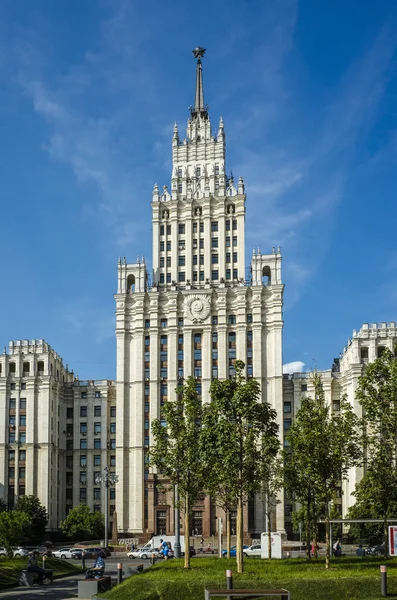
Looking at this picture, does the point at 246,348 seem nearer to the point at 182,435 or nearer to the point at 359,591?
the point at 182,435

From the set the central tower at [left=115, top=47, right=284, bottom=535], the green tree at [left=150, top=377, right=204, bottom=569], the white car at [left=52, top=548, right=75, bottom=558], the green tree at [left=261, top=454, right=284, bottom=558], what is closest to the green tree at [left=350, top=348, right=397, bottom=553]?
the green tree at [left=261, top=454, right=284, bottom=558]

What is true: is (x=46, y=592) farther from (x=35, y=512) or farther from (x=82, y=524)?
(x=35, y=512)

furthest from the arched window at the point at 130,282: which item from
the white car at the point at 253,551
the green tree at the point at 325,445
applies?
the green tree at the point at 325,445

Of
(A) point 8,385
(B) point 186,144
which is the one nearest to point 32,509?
(A) point 8,385

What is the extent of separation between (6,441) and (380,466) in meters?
84.3

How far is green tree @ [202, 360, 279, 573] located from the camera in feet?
129

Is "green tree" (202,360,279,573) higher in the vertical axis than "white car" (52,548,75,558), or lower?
higher

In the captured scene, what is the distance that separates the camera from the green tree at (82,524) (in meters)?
106

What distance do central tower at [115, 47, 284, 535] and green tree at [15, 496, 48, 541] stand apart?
1065 centimetres

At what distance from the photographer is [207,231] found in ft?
389

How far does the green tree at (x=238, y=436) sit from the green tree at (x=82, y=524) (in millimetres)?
69285

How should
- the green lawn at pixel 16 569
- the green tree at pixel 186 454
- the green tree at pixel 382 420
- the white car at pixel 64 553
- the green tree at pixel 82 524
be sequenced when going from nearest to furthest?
1. the green tree at pixel 382 420
2. the green lawn at pixel 16 569
3. the green tree at pixel 186 454
4. the white car at pixel 64 553
5. the green tree at pixel 82 524

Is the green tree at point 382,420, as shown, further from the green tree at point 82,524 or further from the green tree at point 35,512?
the green tree at point 35,512

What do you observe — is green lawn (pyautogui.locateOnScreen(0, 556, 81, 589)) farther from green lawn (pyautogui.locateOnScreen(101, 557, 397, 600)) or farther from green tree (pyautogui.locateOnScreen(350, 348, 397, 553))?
green tree (pyautogui.locateOnScreen(350, 348, 397, 553))
